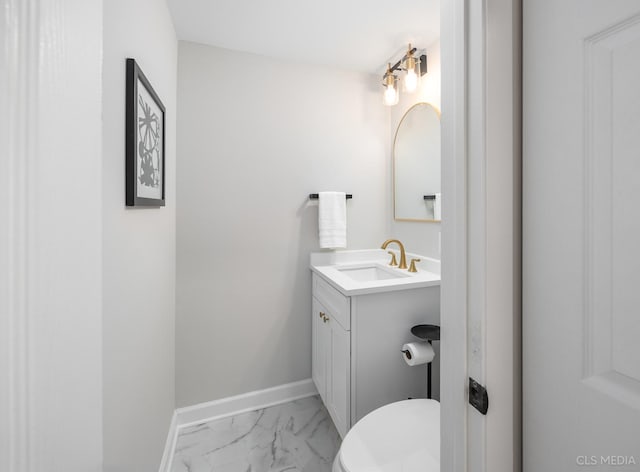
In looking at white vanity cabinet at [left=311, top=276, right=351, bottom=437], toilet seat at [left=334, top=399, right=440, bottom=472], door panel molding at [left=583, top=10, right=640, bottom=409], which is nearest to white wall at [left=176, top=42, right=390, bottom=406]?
white vanity cabinet at [left=311, top=276, right=351, bottom=437]

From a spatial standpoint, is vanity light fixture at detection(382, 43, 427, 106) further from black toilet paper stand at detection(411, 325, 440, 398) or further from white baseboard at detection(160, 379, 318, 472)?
white baseboard at detection(160, 379, 318, 472)

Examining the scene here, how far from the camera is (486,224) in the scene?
0.58m

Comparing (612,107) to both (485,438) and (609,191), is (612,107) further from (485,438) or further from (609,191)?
(485,438)

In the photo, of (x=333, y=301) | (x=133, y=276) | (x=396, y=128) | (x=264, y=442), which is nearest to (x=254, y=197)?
(x=333, y=301)

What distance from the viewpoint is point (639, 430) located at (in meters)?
0.43

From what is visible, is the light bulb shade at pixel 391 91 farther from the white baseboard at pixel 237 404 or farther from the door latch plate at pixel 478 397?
the white baseboard at pixel 237 404

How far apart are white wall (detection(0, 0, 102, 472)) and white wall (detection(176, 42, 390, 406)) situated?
1475 mm

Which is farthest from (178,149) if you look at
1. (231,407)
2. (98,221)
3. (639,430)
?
(639,430)

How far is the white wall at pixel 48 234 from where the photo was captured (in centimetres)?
25

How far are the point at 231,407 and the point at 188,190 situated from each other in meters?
1.41

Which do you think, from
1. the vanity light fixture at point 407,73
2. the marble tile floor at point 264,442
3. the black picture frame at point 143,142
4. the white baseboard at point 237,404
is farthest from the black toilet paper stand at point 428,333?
the vanity light fixture at point 407,73

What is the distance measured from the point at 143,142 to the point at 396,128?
1.67m

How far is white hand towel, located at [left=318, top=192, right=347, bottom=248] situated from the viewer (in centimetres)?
193

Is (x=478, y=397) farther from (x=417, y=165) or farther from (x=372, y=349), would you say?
(x=417, y=165)
